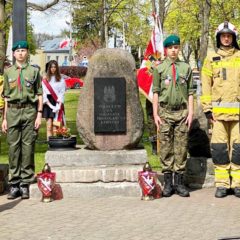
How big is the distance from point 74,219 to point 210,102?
262 centimetres

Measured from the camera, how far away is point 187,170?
8898 mm

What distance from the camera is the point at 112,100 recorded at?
27.2 ft

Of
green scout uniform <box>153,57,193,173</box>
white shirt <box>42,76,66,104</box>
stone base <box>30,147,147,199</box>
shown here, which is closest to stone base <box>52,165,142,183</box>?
stone base <box>30,147,147,199</box>

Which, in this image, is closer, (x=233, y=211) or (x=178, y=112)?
(x=233, y=211)

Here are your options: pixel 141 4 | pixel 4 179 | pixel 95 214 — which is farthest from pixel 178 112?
pixel 141 4

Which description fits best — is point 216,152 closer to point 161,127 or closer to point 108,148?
point 161,127

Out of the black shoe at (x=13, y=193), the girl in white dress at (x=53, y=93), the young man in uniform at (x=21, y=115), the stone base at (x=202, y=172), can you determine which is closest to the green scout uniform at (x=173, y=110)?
the stone base at (x=202, y=172)

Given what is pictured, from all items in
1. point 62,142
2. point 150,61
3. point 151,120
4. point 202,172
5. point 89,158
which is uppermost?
point 150,61

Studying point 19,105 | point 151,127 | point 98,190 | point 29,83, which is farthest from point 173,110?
point 151,127

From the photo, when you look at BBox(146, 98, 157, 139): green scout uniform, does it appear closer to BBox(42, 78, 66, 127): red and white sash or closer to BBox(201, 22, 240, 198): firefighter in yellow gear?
BBox(42, 78, 66, 127): red and white sash

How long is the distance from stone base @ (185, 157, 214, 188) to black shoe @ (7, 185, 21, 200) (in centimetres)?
263

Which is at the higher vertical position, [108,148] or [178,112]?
[178,112]

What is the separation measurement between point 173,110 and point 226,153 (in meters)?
0.96

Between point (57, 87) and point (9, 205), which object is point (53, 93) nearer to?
point (57, 87)
